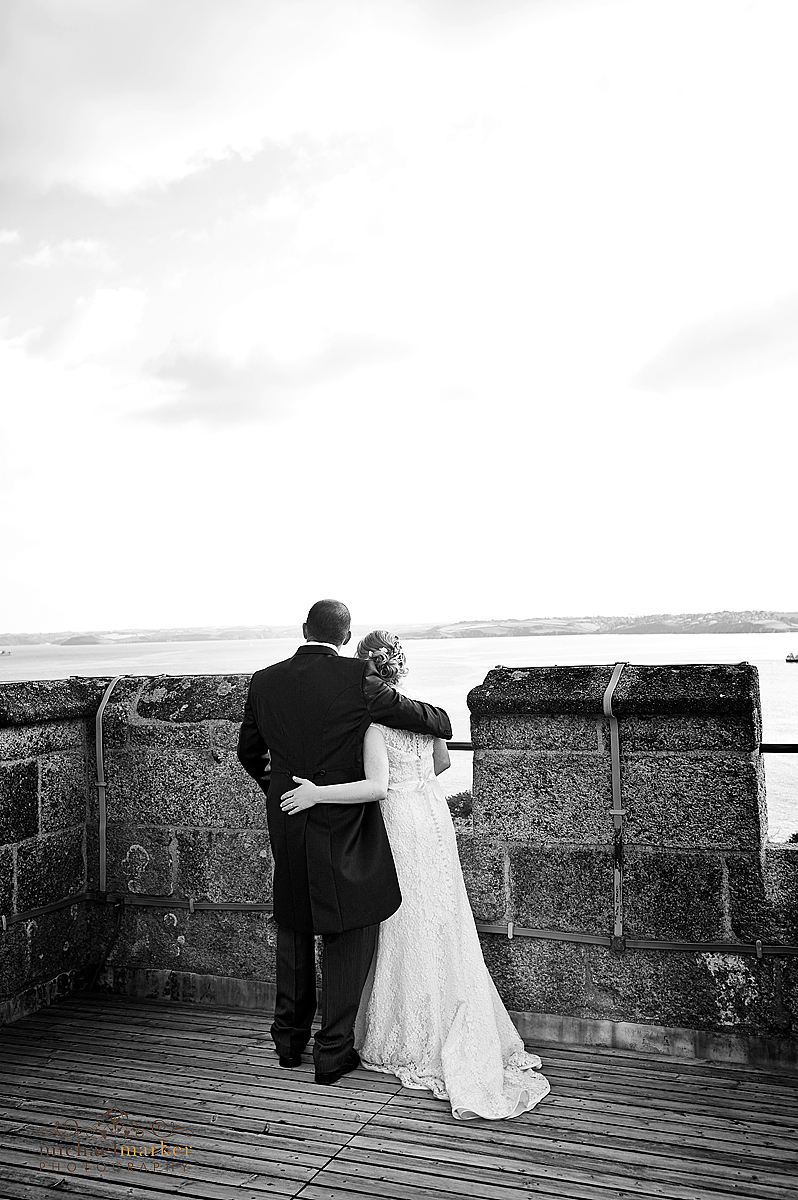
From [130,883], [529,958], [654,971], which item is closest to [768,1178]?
[654,971]

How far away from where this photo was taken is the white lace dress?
3.19 m

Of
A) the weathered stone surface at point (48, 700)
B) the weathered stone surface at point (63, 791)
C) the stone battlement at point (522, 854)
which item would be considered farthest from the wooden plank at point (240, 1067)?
the weathered stone surface at point (48, 700)

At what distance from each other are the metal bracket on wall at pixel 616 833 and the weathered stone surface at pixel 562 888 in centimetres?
3

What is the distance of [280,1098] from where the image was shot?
313 centimetres

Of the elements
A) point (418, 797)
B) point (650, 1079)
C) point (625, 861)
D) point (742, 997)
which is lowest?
point (650, 1079)

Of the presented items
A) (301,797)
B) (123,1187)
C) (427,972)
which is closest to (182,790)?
(301,797)

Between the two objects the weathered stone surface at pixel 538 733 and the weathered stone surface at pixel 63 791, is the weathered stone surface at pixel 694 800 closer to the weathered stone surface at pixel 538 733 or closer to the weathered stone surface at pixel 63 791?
the weathered stone surface at pixel 538 733

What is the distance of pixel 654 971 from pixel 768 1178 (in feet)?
3.21

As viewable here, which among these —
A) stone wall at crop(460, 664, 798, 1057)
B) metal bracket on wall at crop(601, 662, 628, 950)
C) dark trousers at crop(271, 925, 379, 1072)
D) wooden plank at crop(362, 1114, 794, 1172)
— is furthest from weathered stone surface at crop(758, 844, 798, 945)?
dark trousers at crop(271, 925, 379, 1072)

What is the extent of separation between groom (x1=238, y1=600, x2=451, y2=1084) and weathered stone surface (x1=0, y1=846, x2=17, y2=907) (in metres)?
1.35

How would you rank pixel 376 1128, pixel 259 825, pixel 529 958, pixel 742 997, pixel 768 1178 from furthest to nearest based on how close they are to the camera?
pixel 259 825, pixel 529 958, pixel 742 997, pixel 376 1128, pixel 768 1178

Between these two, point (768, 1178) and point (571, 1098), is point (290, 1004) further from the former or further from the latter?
point (768, 1178)

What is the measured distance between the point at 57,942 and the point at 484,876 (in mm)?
1983

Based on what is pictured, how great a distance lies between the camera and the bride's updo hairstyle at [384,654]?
134 inches
